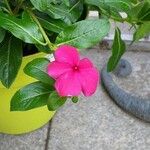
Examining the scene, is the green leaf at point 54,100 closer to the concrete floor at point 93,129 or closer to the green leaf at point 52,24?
the green leaf at point 52,24

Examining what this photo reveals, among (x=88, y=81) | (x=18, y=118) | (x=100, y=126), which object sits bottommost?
(x=100, y=126)

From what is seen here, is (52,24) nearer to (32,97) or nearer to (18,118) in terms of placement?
(32,97)

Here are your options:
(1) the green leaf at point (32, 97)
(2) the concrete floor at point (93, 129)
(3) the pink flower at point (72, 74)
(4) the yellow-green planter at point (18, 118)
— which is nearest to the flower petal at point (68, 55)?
(3) the pink flower at point (72, 74)

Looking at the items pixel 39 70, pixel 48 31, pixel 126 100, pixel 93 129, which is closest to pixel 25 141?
pixel 93 129

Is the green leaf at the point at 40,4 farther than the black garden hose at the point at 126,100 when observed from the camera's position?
No

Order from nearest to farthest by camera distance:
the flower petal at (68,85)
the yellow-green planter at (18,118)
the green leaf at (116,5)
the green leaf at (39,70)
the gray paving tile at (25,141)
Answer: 1. the flower petal at (68,85)
2. the green leaf at (39,70)
3. the green leaf at (116,5)
4. the yellow-green planter at (18,118)
5. the gray paving tile at (25,141)

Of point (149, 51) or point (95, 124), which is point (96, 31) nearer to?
point (95, 124)

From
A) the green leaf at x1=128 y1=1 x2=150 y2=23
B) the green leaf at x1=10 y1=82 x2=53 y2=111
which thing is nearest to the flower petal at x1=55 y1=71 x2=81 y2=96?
the green leaf at x1=10 y1=82 x2=53 y2=111
